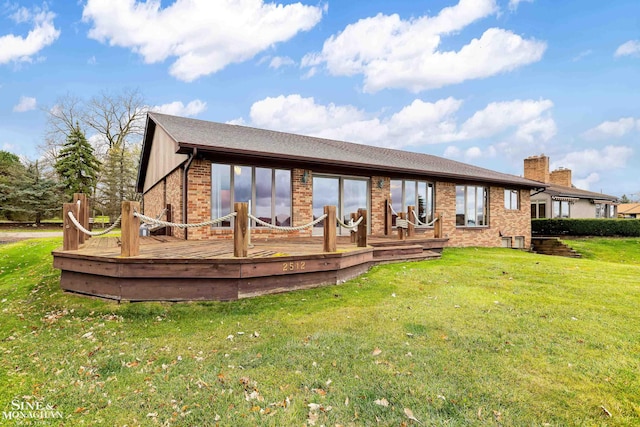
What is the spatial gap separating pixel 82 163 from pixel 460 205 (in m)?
31.1

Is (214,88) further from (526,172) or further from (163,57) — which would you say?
(526,172)

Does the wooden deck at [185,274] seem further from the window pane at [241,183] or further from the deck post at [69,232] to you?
the window pane at [241,183]

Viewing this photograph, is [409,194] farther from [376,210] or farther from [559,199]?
[559,199]

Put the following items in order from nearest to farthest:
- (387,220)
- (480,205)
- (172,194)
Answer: (172,194)
(387,220)
(480,205)

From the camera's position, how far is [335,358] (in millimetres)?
3178

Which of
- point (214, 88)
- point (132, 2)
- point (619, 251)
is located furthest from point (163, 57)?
point (619, 251)

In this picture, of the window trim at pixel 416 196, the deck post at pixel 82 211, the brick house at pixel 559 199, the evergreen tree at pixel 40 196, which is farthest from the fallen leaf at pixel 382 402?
the evergreen tree at pixel 40 196

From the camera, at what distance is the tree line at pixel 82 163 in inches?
1091

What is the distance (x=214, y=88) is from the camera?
888 inches

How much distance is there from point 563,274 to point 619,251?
1304 centimetres

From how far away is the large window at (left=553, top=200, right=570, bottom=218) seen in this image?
2219cm

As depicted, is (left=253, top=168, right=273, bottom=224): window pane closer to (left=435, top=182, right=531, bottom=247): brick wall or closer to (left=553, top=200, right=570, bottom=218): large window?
(left=435, top=182, right=531, bottom=247): brick wall

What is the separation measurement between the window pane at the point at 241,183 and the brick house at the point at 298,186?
0.10 feet

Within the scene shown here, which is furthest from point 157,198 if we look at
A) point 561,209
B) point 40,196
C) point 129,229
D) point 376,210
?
point 561,209
